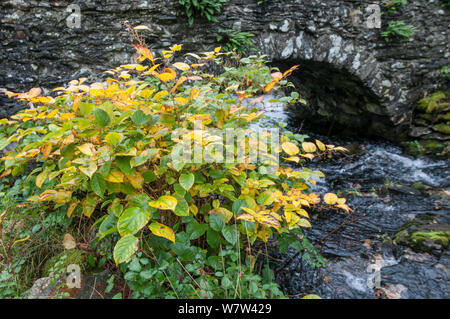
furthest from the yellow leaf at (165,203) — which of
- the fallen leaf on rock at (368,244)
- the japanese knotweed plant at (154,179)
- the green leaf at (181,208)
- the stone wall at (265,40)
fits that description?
the stone wall at (265,40)

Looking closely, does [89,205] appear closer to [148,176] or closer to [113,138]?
[148,176]

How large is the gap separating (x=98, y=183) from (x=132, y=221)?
0.29 m

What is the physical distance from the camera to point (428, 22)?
523cm

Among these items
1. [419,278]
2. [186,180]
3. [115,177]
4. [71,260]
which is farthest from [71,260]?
[419,278]

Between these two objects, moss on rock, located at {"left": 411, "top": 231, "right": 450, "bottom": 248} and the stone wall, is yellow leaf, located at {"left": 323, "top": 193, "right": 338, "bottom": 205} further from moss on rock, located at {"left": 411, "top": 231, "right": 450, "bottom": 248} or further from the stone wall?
the stone wall

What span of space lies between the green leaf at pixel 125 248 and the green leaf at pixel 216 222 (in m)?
0.46

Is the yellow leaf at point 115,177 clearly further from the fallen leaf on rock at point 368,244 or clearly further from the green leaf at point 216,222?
the fallen leaf on rock at point 368,244

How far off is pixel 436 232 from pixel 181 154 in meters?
3.31

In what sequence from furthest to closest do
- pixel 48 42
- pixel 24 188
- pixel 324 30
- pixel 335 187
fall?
pixel 324 30 → pixel 335 187 → pixel 48 42 → pixel 24 188

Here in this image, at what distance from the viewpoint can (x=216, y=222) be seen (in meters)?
1.36

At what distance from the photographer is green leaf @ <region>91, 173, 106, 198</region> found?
1.16 m

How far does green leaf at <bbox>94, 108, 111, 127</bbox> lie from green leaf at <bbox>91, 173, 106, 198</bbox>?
9.6 inches
